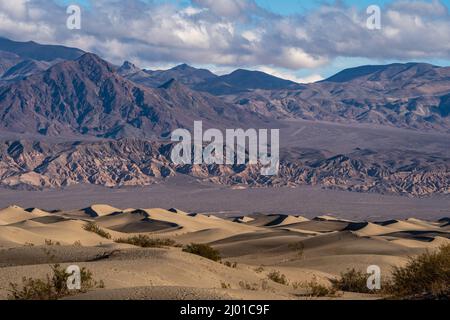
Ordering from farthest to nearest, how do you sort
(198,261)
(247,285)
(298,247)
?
1. (298,247)
2. (198,261)
3. (247,285)

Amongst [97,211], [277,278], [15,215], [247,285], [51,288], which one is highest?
[51,288]

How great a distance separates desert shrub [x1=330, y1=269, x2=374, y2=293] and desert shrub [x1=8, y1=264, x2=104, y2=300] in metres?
9.60

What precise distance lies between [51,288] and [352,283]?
465 inches

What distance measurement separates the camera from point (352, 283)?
29578 millimetres

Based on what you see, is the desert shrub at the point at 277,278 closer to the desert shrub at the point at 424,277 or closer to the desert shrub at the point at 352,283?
the desert shrub at the point at 352,283

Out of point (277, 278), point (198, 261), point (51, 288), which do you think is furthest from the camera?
point (277, 278)

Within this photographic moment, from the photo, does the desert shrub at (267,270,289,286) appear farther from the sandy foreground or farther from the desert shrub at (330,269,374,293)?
the desert shrub at (330,269,374,293)

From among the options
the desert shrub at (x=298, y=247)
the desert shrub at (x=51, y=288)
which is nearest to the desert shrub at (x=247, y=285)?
the desert shrub at (x=51, y=288)

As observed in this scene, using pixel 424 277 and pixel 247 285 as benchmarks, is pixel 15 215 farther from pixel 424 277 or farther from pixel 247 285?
pixel 424 277

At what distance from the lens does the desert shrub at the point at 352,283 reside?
94.4ft

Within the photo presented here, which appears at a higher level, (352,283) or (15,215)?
(352,283)

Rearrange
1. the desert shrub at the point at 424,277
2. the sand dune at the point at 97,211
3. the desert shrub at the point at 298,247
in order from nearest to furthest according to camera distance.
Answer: the desert shrub at the point at 424,277, the desert shrub at the point at 298,247, the sand dune at the point at 97,211

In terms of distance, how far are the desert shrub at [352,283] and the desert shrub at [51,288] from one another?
9.60 metres

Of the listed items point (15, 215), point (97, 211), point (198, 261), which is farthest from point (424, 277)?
point (97, 211)
